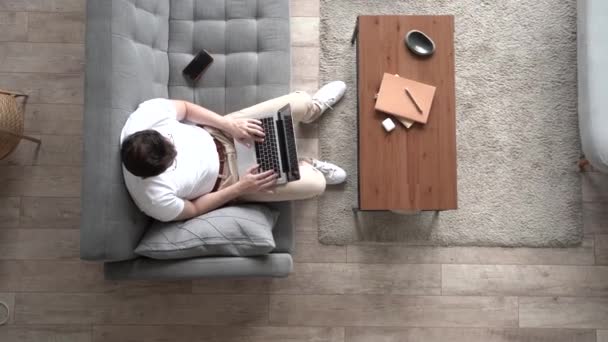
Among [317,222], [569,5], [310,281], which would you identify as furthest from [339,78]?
[569,5]

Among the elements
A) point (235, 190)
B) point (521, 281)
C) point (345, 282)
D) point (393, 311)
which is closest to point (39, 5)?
point (235, 190)

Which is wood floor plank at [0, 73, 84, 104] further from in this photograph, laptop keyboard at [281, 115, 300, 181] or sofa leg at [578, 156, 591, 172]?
sofa leg at [578, 156, 591, 172]

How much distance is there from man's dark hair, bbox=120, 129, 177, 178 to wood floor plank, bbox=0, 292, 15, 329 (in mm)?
1299

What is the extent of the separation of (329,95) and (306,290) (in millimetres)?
983

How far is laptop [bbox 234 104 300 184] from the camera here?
1879 mm

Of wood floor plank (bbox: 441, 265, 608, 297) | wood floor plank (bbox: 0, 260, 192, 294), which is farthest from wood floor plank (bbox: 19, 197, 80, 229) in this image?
wood floor plank (bbox: 441, 265, 608, 297)

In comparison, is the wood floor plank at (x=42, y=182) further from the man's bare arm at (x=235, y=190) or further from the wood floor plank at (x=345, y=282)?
the man's bare arm at (x=235, y=190)

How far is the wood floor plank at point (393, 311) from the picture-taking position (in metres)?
2.32

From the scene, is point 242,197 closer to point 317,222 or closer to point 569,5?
point 317,222

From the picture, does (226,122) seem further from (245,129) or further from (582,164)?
(582,164)

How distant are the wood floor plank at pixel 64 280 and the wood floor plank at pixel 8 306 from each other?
0.10 ft

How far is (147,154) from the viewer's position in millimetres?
1567

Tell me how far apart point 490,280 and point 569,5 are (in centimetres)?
150

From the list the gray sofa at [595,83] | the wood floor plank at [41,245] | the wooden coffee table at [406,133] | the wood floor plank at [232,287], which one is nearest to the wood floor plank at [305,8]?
the wooden coffee table at [406,133]
